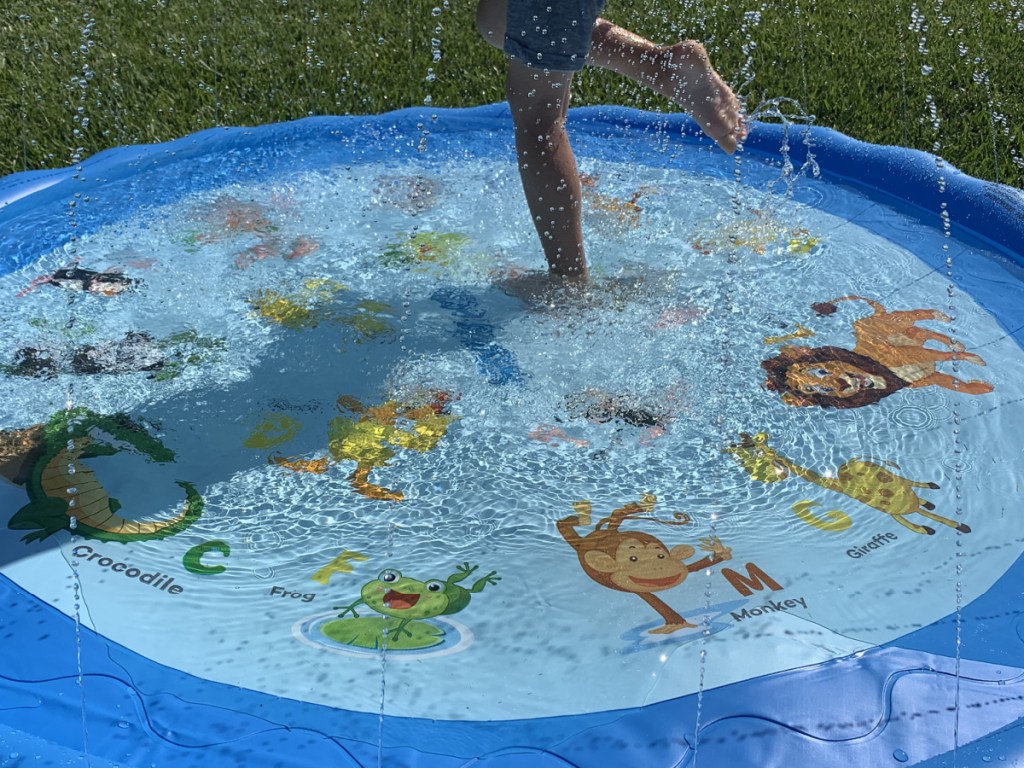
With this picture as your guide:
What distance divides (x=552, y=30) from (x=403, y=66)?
6.94 feet

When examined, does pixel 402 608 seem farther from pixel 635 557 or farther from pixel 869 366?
pixel 869 366

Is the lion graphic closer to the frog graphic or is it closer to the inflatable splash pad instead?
the inflatable splash pad

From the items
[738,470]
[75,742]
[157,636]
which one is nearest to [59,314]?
[157,636]

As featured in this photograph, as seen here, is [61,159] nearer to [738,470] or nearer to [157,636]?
[157,636]

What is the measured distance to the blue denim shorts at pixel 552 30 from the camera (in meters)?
2.26

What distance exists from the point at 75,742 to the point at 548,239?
1.53 meters

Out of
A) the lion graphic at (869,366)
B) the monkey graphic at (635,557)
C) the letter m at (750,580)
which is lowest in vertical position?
the monkey graphic at (635,557)

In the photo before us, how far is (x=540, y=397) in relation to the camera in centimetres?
225

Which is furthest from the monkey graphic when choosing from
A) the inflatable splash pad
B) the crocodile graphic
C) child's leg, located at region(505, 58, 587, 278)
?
child's leg, located at region(505, 58, 587, 278)

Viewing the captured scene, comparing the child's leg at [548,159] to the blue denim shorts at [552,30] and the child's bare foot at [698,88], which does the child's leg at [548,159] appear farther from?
the child's bare foot at [698,88]

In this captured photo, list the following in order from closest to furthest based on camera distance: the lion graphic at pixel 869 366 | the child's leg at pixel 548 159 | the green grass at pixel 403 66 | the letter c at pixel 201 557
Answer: the letter c at pixel 201 557 → the lion graphic at pixel 869 366 → the child's leg at pixel 548 159 → the green grass at pixel 403 66

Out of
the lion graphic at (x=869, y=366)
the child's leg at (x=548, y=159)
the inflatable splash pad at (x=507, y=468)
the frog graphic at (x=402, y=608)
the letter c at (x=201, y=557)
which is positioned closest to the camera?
the inflatable splash pad at (x=507, y=468)

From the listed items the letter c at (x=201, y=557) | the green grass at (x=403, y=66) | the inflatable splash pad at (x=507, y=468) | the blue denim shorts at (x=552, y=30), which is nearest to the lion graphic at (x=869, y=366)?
the inflatable splash pad at (x=507, y=468)

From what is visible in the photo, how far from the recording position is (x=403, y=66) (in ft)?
14.0
